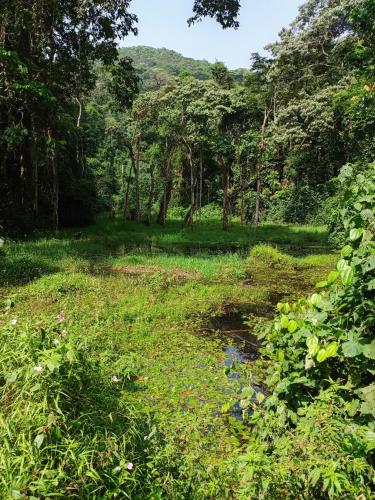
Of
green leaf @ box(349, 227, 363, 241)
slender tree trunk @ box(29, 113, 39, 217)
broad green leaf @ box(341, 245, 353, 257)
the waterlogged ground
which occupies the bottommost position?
the waterlogged ground

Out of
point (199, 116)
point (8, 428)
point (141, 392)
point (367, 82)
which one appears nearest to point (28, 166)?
point (199, 116)

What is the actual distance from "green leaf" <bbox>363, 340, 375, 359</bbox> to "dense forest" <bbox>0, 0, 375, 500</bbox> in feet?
0.07

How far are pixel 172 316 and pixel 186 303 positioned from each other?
91cm

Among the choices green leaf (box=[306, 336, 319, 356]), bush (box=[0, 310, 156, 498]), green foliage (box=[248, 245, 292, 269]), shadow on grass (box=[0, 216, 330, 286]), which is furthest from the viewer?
green foliage (box=[248, 245, 292, 269])

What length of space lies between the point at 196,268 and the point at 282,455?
9606 mm

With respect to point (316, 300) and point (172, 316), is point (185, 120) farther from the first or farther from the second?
point (316, 300)

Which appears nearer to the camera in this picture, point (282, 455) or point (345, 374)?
point (282, 455)

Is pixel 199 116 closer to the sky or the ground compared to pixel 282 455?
closer to the sky

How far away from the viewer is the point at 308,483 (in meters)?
2.54

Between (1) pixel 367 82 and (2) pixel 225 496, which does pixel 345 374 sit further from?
(1) pixel 367 82

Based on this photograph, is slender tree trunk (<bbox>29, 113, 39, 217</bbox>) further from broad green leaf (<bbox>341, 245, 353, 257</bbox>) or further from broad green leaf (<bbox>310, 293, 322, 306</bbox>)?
broad green leaf (<bbox>341, 245, 353, 257</bbox>)

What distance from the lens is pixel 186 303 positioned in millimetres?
8594

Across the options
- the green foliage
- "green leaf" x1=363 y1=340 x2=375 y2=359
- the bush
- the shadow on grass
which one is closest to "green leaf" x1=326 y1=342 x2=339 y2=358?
"green leaf" x1=363 y1=340 x2=375 y2=359

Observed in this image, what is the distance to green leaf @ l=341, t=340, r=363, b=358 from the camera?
2.72m
